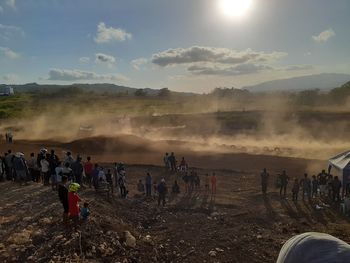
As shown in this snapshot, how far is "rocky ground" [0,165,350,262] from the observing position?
11.4m

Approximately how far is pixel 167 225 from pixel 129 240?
3271 mm

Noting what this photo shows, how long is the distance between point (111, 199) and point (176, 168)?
10.9 meters

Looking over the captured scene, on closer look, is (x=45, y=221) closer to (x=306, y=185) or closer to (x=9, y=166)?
(x=9, y=166)

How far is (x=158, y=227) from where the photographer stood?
51.4 feet

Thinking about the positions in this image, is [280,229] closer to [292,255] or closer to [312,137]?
[292,255]

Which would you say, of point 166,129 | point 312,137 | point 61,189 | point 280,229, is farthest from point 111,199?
point 166,129

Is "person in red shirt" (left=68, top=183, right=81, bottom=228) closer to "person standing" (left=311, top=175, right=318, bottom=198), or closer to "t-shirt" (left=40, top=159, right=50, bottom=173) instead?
"t-shirt" (left=40, top=159, right=50, bottom=173)

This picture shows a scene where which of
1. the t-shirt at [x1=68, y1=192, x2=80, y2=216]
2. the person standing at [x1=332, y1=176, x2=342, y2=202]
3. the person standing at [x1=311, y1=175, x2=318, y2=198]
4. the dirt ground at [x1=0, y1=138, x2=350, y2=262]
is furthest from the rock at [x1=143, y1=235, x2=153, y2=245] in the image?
the person standing at [x1=311, y1=175, x2=318, y2=198]

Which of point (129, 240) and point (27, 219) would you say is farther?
point (27, 219)

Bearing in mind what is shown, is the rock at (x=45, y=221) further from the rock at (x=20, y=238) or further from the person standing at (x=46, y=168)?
the person standing at (x=46, y=168)

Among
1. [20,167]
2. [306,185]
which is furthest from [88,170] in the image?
[306,185]

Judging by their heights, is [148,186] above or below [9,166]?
below

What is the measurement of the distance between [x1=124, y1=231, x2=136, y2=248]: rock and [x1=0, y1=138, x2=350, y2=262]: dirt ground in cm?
14

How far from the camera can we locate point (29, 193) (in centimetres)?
1627
